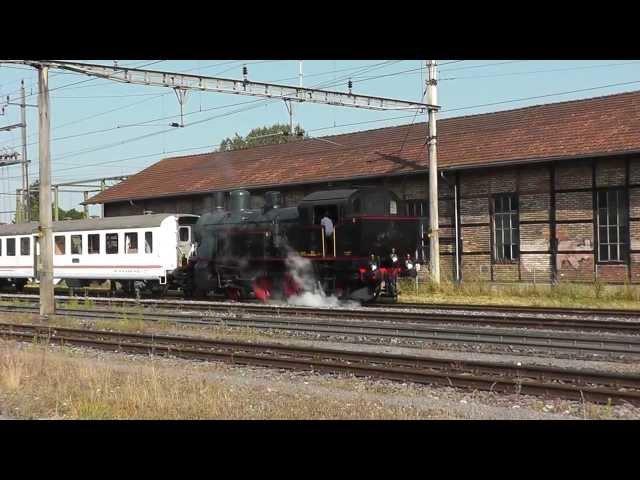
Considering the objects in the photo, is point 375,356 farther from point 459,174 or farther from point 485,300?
point 459,174

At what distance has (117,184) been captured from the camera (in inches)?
1861

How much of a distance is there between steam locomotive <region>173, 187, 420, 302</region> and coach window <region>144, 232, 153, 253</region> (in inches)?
131

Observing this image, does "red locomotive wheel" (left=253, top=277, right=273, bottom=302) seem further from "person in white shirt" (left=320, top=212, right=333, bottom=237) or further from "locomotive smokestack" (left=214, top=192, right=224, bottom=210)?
"locomotive smokestack" (left=214, top=192, right=224, bottom=210)

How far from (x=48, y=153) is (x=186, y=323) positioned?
5.81 metres

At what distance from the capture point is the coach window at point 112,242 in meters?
27.2

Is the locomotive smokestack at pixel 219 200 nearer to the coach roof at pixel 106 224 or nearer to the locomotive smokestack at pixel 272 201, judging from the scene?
the coach roof at pixel 106 224

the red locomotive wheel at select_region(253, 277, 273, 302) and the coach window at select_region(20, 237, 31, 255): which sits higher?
the coach window at select_region(20, 237, 31, 255)

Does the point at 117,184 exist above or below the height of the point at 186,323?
above

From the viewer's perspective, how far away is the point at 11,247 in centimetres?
3188

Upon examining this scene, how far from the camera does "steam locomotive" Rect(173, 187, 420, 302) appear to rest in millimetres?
19609

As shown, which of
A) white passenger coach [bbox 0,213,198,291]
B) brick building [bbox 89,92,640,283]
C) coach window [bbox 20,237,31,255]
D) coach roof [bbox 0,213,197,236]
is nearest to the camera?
brick building [bbox 89,92,640,283]

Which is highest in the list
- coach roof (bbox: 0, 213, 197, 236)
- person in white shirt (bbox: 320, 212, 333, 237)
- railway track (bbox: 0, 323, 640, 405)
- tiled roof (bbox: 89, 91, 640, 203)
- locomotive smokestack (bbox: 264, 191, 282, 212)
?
tiled roof (bbox: 89, 91, 640, 203)

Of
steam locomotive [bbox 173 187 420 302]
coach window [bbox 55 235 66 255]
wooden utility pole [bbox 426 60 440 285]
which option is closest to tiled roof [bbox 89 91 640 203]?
wooden utility pole [bbox 426 60 440 285]
